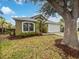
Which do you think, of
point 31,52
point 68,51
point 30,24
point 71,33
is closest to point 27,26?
point 30,24

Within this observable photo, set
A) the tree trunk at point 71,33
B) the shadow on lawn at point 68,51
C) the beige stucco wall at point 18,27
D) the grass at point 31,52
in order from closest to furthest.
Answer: the grass at point 31,52, the shadow on lawn at point 68,51, the tree trunk at point 71,33, the beige stucco wall at point 18,27

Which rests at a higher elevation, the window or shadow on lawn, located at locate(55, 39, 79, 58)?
the window

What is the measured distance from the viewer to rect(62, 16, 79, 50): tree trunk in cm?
1547

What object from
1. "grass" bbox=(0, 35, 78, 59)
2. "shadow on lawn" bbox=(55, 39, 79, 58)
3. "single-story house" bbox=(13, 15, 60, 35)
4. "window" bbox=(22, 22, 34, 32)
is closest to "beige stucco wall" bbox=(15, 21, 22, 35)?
"single-story house" bbox=(13, 15, 60, 35)

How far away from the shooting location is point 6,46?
50.4 ft

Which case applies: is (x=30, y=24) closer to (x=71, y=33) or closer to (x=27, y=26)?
(x=27, y=26)

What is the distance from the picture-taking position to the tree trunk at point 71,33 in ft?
50.7

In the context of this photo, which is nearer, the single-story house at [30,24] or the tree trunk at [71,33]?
the tree trunk at [71,33]

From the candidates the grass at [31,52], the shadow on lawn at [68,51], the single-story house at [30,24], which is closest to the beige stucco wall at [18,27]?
the single-story house at [30,24]

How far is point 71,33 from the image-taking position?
1563cm

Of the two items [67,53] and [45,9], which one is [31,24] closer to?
[45,9]

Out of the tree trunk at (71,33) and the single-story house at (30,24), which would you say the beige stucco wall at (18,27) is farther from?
the tree trunk at (71,33)

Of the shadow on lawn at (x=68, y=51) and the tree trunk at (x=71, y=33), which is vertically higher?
the tree trunk at (x=71, y=33)

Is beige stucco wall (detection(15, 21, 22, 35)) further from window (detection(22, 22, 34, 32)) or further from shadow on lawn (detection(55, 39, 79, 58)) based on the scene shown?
shadow on lawn (detection(55, 39, 79, 58))
